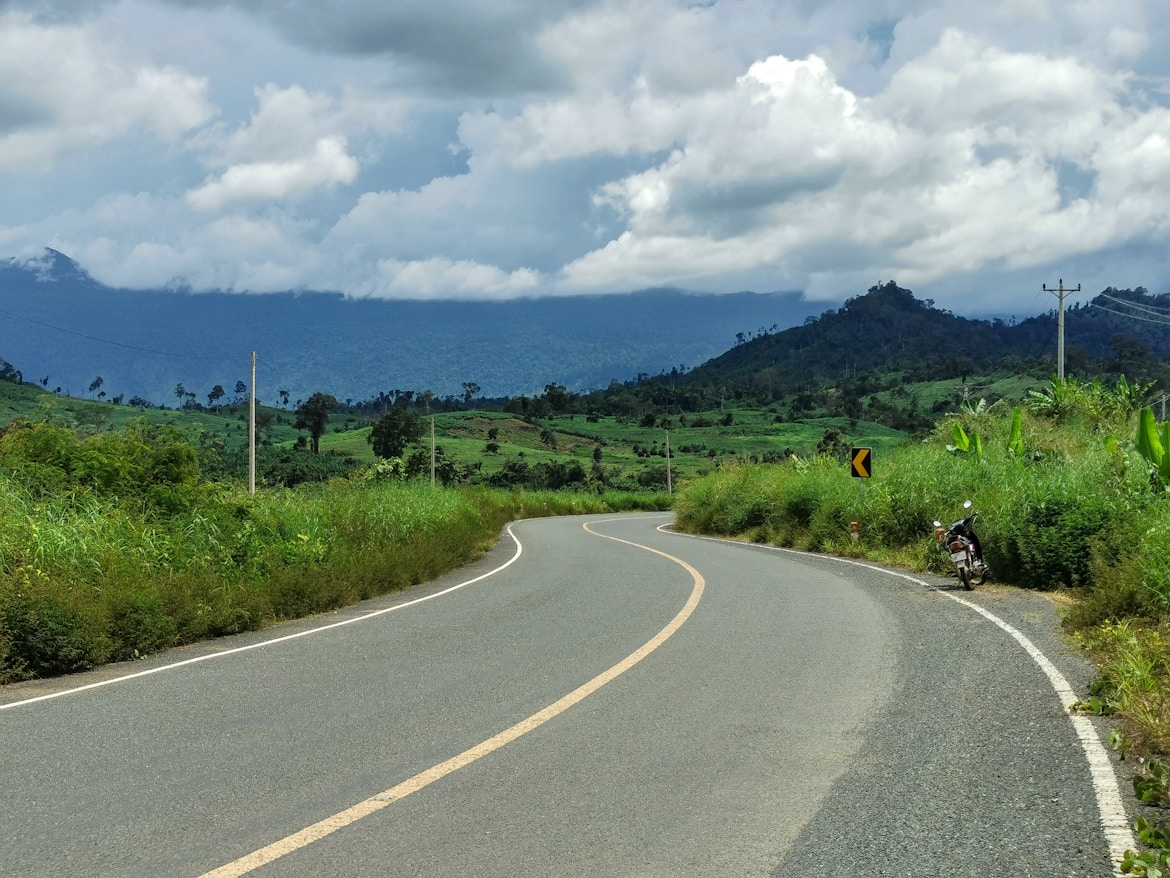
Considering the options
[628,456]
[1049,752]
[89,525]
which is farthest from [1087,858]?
[628,456]

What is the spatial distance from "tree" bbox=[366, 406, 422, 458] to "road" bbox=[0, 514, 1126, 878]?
87.1 m

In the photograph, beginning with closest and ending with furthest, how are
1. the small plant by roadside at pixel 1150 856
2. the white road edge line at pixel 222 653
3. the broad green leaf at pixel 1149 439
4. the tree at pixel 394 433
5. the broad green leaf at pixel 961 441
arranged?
the small plant by roadside at pixel 1150 856, the white road edge line at pixel 222 653, the broad green leaf at pixel 1149 439, the broad green leaf at pixel 961 441, the tree at pixel 394 433

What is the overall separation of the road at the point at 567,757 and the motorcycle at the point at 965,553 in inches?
152

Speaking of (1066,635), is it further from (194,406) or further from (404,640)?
(194,406)

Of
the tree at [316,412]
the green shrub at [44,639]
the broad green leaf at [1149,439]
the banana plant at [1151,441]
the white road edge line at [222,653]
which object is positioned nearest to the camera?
the white road edge line at [222,653]

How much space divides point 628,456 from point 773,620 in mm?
109536

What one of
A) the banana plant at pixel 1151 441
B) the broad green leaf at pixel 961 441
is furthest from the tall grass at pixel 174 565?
the broad green leaf at pixel 961 441

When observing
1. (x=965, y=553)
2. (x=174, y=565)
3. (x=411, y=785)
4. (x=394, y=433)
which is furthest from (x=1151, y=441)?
(x=394, y=433)

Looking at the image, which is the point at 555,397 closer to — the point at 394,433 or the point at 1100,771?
the point at 394,433

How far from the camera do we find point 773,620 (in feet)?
40.6

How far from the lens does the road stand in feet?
15.3

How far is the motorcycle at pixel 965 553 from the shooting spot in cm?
1553

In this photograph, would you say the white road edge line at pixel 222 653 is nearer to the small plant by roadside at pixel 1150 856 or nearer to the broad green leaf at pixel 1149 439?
the small plant by roadside at pixel 1150 856

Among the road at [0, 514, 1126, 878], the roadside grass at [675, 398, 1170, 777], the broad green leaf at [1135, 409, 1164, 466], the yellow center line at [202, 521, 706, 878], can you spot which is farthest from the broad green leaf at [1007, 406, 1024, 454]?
the yellow center line at [202, 521, 706, 878]
